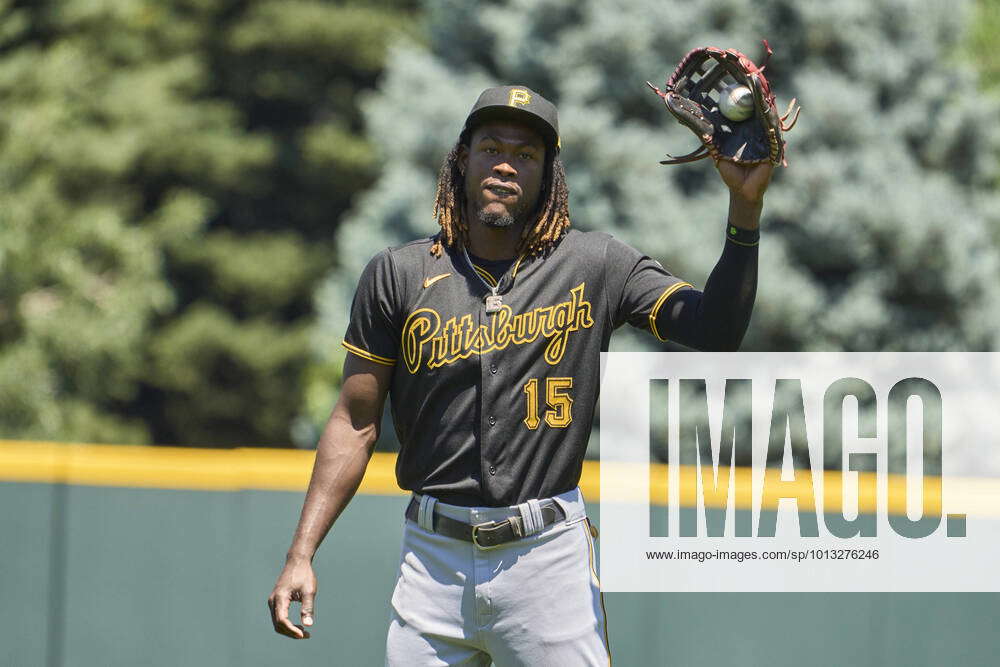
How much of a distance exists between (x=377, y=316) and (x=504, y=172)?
0.46m

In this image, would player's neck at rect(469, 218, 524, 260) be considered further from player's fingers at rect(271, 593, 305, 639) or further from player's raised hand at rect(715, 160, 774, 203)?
player's fingers at rect(271, 593, 305, 639)

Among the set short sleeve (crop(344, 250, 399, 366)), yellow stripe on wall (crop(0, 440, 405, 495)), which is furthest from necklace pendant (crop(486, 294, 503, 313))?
yellow stripe on wall (crop(0, 440, 405, 495))

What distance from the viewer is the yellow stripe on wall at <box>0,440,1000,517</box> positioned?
490cm

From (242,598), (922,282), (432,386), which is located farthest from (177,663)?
(922,282)

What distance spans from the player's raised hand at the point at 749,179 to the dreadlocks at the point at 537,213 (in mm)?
475

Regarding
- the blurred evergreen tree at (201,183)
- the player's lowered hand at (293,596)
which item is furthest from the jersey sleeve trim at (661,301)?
the blurred evergreen tree at (201,183)

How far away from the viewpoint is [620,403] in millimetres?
9250

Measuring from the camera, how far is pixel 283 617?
3.12 m

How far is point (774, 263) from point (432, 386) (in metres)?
6.76

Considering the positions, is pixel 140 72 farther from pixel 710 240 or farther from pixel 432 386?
→ pixel 432 386

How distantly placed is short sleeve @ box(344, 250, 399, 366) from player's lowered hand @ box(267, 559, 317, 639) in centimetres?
53

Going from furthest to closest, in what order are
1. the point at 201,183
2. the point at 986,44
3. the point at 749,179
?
1. the point at 201,183
2. the point at 986,44
3. the point at 749,179

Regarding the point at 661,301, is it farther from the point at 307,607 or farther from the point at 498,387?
the point at 307,607

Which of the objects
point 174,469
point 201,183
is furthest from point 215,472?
point 201,183
